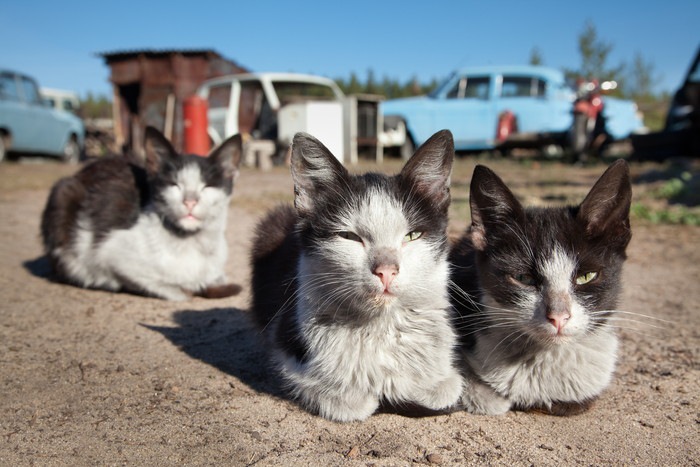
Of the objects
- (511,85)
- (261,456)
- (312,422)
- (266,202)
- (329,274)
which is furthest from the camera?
(511,85)

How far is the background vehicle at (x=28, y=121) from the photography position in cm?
1310

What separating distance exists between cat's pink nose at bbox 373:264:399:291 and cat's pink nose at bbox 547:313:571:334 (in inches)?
22.5

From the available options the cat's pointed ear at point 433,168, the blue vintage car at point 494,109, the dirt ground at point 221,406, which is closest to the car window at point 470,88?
the blue vintage car at point 494,109

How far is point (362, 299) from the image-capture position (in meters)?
1.99

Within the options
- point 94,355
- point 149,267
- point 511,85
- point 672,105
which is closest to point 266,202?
point 149,267

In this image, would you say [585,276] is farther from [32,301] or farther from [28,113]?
[28,113]

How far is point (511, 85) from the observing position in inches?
510

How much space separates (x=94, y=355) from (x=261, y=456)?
1278 millimetres

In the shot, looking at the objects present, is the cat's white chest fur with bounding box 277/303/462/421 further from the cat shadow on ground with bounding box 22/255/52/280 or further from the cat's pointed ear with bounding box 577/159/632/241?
the cat shadow on ground with bounding box 22/255/52/280

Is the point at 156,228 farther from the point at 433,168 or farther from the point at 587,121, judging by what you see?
the point at 587,121

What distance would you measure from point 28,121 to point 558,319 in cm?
1447

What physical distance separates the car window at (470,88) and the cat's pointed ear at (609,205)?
1126 centimetres

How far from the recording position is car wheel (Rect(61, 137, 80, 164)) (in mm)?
15453

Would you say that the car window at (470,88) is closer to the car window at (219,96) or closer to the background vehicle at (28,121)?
the car window at (219,96)
